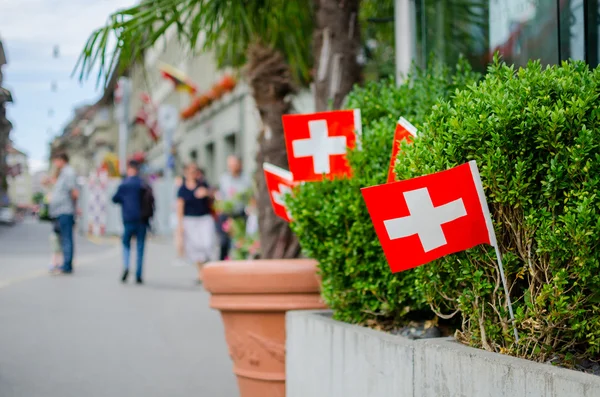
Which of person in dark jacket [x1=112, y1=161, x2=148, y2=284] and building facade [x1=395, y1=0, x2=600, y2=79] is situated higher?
building facade [x1=395, y1=0, x2=600, y2=79]

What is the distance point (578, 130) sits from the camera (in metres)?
2.90

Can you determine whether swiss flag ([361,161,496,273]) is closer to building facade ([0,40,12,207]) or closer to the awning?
building facade ([0,40,12,207])

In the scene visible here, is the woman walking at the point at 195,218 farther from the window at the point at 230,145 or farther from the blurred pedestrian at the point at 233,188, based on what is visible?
the window at the point at 230,145

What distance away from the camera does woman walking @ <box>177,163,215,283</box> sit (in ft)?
43.5

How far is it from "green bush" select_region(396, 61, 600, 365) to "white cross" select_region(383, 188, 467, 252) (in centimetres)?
13

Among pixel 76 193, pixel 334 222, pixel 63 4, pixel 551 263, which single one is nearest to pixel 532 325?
pixel 551 263

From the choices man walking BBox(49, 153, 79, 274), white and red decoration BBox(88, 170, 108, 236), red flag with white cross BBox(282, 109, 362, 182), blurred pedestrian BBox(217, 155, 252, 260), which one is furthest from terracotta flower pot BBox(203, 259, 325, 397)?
white and red decoration BBox(88, 170, 108, 236)

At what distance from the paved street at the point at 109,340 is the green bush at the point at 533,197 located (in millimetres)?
2716

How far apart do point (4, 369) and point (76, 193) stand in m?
8.64

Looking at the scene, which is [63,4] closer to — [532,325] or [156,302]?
[532,325]

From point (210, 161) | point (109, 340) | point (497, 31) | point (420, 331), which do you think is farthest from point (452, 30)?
point (210, 161)

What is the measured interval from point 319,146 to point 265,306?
0.82 meters

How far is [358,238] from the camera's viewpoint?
4102mm

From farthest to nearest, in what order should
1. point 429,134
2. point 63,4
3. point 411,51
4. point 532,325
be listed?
point 411,51 < point 63,4 < point 429,134 < point 532,325
